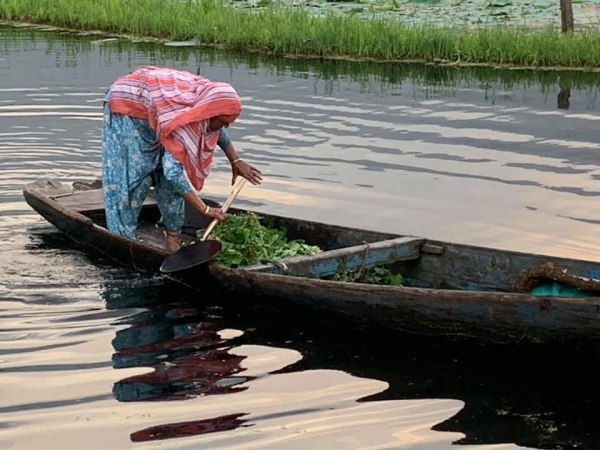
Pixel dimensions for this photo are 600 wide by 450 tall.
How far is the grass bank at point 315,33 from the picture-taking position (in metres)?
12.0

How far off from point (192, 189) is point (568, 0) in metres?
8.17

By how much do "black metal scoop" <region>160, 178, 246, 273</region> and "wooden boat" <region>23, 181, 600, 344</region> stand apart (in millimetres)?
58

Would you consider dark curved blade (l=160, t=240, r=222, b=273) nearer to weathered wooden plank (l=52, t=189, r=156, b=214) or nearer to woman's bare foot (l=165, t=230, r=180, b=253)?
woman's bare foot (l=165, t=230, r=180, b=253)

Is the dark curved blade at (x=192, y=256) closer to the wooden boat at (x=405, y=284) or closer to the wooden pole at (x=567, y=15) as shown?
the wooden boat at (x=405, y=284)

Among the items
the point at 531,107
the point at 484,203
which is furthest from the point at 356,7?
the point at 484,203

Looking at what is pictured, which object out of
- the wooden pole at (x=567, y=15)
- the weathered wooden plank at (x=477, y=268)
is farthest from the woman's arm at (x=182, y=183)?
the wooden pole at (x=567, y=15)

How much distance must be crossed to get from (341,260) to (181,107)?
1060mm

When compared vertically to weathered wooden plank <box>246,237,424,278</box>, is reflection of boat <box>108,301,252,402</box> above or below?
below

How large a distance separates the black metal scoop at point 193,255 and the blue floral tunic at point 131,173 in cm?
38

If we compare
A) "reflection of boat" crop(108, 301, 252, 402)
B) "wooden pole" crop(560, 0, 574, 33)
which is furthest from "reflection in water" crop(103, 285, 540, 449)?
"wooden pole" crop(560, 0, 574, 33)

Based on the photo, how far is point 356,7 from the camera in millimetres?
15898

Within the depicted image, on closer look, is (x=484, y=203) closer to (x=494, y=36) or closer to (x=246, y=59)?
(x=494, y=36)

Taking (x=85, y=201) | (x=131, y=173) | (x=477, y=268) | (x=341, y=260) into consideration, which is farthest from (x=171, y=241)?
(x=477, y=268)

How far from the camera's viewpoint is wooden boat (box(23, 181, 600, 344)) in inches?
171
